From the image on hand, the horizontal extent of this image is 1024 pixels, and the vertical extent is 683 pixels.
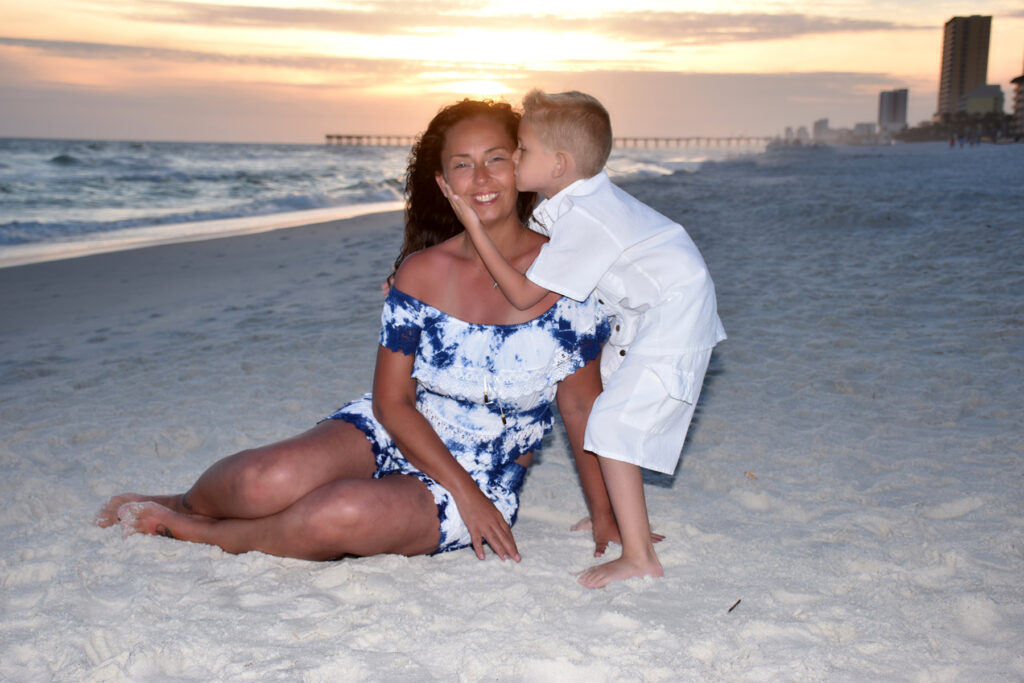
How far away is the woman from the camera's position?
2668 millimetres

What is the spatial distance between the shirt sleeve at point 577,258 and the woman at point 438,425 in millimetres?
311

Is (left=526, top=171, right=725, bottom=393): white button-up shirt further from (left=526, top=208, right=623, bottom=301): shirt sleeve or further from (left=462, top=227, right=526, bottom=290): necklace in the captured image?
(left=462, top=227, right=526, bottom=290): necklace

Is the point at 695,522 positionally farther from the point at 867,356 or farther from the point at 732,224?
the point at 732,224

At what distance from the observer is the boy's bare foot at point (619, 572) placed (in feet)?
8.47

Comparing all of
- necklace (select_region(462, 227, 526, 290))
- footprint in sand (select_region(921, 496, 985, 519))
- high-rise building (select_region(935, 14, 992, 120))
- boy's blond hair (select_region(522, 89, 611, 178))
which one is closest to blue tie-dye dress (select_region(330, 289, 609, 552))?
necklace (select_region(462, 227, 526, 290))

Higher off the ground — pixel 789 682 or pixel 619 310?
pixel 619 310

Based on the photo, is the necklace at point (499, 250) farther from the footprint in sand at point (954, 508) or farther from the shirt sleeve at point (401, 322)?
the footprint in sand at point (954, 508)

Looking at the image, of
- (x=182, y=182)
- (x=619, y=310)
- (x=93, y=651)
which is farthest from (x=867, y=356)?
(x=182, y=182)

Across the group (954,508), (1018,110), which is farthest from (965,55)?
(954,508)

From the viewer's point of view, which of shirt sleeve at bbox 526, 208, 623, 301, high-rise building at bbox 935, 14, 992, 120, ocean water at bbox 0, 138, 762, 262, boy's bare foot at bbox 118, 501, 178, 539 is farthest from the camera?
high-rise building at bbox 935, 14, 992, 120

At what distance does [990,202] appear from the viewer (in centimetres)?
1161

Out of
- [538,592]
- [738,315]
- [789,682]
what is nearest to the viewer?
[789,682]

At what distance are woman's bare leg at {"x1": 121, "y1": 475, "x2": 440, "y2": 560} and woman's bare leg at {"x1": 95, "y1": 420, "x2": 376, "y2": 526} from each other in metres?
0.05

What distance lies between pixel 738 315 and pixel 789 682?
476 cm
